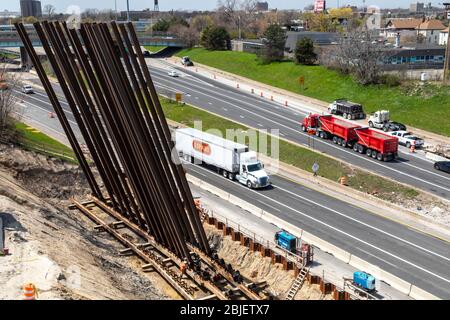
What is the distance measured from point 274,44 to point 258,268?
208 ft

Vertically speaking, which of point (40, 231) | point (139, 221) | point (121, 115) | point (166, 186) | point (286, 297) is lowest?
point (286, 297)

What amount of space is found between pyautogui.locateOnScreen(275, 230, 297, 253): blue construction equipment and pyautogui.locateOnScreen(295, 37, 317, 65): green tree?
56.1 metres

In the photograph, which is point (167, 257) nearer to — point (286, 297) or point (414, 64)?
point (286, 297)

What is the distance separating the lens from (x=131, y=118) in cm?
2467

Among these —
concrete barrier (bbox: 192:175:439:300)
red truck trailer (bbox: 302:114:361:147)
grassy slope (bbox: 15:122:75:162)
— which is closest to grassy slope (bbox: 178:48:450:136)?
red truck trailer (bbox: 302:114:361:147)

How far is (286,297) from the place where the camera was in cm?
2589

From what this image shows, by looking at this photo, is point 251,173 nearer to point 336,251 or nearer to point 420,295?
point 336,251

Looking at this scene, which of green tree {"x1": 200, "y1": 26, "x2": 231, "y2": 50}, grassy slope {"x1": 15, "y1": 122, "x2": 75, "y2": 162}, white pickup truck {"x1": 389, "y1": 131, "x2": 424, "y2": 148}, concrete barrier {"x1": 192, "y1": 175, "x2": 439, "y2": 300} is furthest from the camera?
green tree {"x1": 200, "y1": 26, "x2": 231, "y2": 50}

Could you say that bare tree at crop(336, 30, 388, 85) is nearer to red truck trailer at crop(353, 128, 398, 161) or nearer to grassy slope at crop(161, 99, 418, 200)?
grassy slope at crop(161, 99, 418, 200)

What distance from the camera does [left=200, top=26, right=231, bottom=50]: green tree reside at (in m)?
104

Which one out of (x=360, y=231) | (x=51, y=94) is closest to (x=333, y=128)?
(x=360, y=231)
